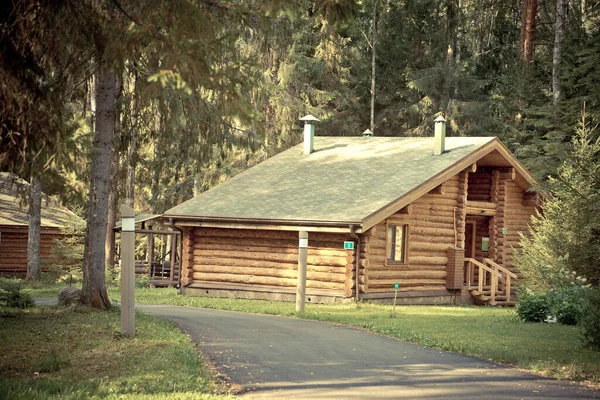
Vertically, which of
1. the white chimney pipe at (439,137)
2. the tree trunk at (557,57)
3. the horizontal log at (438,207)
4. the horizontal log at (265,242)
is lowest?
the horizontal log at (265,242)

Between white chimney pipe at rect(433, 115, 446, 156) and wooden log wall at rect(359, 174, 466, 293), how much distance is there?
3.72 feet

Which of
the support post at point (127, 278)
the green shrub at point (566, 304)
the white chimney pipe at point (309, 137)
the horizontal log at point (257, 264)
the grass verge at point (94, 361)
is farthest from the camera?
the white chimney pipe at point (309, 137)

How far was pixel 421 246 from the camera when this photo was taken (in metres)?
29.1

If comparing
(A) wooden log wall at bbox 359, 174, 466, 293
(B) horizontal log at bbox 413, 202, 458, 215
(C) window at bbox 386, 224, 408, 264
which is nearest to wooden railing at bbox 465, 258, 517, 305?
(A) wooden log wall at bbox 359, 174, 466, 293

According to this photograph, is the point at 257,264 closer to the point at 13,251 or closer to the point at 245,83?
the point at 245,83

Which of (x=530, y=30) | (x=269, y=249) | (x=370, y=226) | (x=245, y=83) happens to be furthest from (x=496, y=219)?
(x=245, y=83)

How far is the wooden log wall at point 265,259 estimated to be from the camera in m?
27.0

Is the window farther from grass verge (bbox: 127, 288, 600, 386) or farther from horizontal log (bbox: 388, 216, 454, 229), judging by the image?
grass verge (bbox: 127, 288, 600, 386)

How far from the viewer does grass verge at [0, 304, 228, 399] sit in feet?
33.9

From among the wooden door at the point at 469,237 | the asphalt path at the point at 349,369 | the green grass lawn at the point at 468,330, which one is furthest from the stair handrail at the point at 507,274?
the asphalt path at the point at 349,369

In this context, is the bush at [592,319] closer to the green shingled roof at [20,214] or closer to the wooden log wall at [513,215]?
the wooden log wall at [513,215]

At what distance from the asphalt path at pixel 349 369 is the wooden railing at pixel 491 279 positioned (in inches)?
527

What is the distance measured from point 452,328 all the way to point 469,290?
11.9 meters

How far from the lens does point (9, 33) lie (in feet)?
37.6
